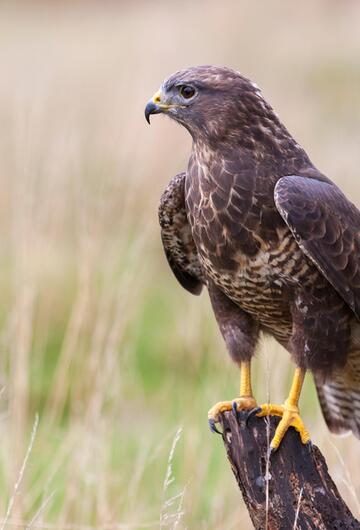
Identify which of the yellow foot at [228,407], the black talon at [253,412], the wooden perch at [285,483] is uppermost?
the yellow foot at [228,407]

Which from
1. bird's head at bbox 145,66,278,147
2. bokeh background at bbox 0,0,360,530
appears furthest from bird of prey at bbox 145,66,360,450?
bokeh background at bbox 0,0,360,530

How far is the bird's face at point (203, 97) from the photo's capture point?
3.87m

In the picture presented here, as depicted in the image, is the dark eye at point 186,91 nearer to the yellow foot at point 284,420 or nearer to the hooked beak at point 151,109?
the hooked beak at point 151,109

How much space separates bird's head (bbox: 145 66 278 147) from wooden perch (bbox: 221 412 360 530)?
1.00 metres

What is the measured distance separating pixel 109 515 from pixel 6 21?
21673mm

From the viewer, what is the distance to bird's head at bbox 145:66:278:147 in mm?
3869

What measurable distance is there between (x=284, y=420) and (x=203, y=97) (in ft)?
3.71

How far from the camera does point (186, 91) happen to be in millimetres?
3930

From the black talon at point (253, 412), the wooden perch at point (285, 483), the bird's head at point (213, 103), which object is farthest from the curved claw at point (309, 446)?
the bird's head at point (213, 103)

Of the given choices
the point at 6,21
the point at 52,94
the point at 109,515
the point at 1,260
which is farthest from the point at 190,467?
the point at 6,21

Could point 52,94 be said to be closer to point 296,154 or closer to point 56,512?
point 56,512

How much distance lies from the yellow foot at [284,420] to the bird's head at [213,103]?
93cm

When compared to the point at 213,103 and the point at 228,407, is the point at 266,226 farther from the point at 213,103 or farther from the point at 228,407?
the point at 228,407

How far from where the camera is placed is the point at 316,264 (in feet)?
12.3
